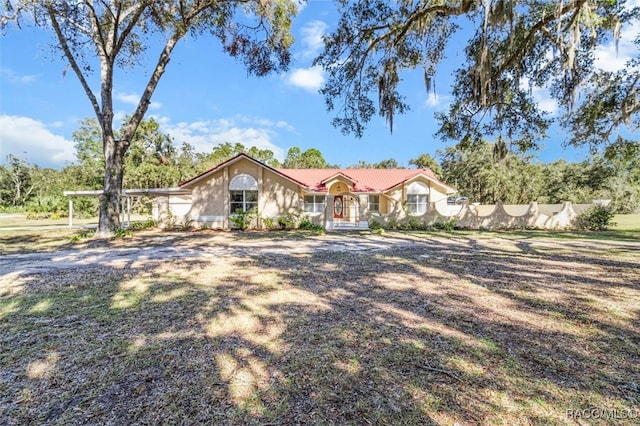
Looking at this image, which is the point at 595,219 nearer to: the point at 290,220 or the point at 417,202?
the point at 417,202

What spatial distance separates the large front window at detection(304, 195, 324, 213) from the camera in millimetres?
21125

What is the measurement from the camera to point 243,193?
60.6ft

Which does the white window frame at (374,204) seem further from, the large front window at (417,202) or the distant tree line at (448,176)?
the distant tree line at (448,176)

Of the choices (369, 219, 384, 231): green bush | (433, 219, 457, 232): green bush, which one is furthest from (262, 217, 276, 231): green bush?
(433, 219, 457, 232): green bush

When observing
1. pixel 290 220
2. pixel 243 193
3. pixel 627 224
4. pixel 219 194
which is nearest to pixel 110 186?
pixel 219 194

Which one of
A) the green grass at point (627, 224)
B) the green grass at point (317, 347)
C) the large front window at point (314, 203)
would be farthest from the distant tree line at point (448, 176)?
the green grass at point (317, 347)

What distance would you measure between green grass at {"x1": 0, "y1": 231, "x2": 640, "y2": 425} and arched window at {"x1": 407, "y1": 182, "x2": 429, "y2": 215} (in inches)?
658

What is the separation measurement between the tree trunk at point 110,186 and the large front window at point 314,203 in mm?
11123

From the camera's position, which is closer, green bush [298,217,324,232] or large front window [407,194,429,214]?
green bush [298,217,324,232]

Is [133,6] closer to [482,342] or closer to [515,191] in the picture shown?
[482,342]

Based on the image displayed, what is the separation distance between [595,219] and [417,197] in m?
10.4

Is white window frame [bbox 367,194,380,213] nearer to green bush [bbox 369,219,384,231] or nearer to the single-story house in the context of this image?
the single-story house

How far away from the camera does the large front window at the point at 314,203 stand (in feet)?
69.3

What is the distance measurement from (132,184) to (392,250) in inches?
1280
